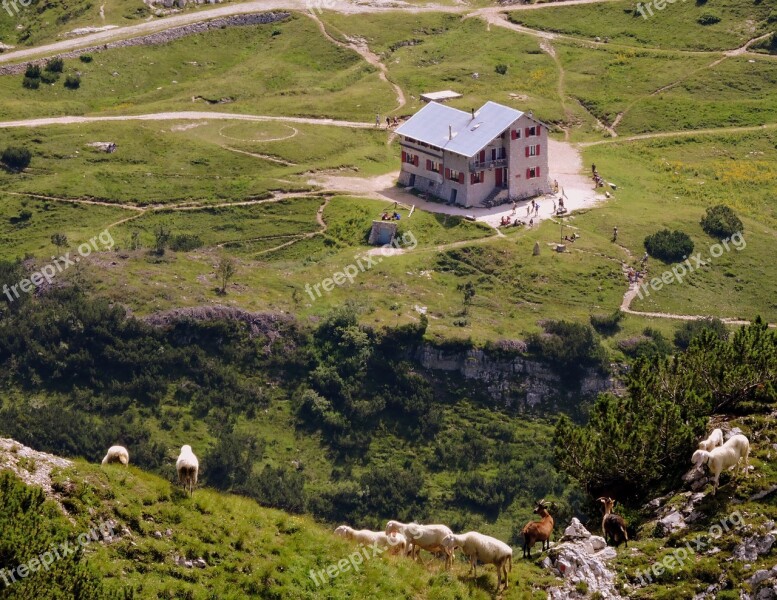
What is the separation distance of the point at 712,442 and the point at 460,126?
78650 millimetres

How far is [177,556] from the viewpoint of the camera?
132 feet

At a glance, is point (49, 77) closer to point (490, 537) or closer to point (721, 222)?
point (721, 222)

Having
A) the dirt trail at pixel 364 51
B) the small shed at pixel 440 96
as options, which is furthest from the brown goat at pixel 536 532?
the dirt trail at pixel 364 51

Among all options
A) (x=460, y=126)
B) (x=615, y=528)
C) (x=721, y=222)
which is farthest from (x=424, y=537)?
(x=721, y=222)

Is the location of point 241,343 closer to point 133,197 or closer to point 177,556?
point 133,197

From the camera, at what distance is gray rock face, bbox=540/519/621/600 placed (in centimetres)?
4231

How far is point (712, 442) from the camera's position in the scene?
47.1 m

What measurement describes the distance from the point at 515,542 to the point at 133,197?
55.5 metres

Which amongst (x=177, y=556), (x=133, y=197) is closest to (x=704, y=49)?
(x=133, y=197)

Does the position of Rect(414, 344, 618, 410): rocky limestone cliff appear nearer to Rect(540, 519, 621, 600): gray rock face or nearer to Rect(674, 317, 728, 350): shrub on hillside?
Rect(674, 317, 728, 350): shrub on hillside

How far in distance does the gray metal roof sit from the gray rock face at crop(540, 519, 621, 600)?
75064mm

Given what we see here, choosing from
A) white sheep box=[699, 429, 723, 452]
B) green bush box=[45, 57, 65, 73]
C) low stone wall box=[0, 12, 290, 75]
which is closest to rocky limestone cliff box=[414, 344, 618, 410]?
white sheep box=[699, 429, 723, 452]

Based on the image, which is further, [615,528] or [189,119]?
[189,119]

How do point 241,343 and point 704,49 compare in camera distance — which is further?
point 704,49
